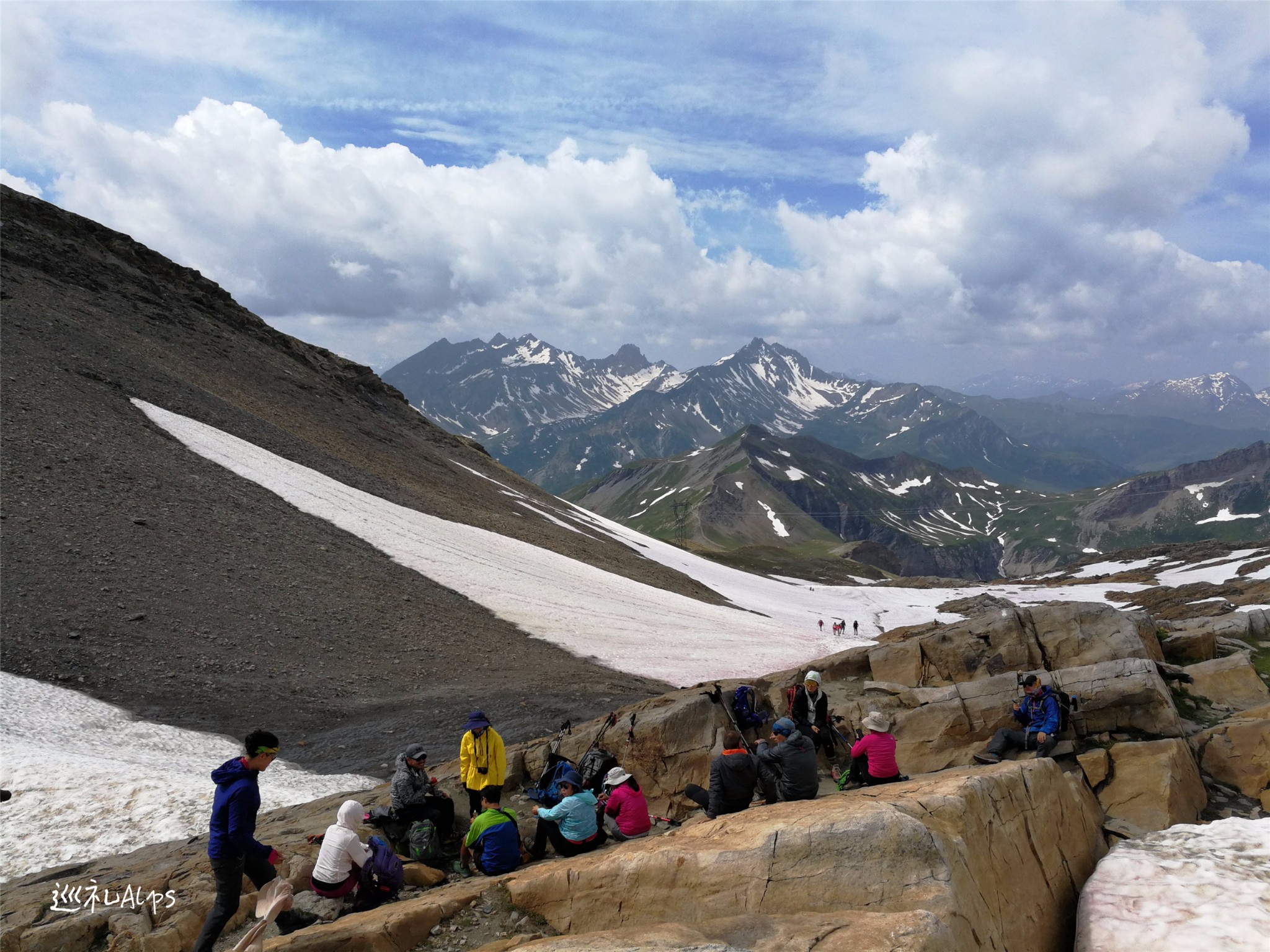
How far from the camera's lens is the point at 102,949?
1051 centimetres

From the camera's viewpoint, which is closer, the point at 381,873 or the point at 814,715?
the point at 381,873

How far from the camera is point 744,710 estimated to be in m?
17.9

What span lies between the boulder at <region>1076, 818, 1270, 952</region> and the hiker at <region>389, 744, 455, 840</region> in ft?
34.3

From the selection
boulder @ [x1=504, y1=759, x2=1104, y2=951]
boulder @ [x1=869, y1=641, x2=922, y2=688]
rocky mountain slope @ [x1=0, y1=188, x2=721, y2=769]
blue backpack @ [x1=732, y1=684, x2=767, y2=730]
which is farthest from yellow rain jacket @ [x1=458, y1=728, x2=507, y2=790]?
boulder @ [x1=869, y1=641, x2=922, y2=688]

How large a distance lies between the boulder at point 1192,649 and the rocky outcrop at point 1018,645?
2.56ft

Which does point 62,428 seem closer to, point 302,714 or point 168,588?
point 168,588

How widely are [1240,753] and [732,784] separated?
417 inches

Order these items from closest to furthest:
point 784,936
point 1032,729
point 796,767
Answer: point 784,936, point 796,767, point 1032,729

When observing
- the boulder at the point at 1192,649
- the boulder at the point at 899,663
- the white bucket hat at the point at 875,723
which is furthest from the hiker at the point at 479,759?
the boulder at the point at 1192,649

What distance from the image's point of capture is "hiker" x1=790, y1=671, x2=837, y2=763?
16266mm

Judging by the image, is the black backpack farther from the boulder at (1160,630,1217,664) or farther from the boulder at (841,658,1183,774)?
the boulder at (1160,630,1217,664)

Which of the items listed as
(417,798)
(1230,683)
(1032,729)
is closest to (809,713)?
(1032,729)

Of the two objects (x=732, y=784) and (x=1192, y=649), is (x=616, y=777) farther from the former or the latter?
(x=1192, y=649)

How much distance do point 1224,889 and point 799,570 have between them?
153 m
